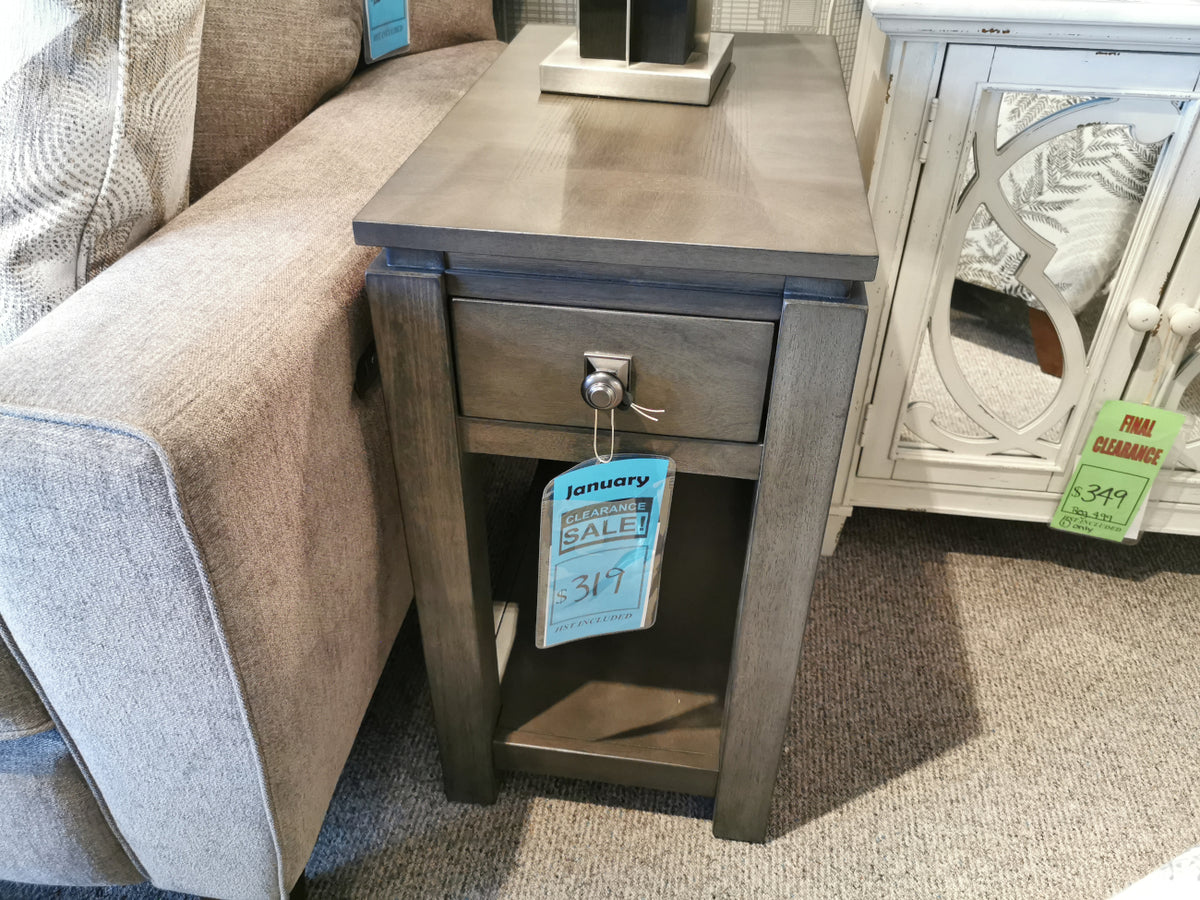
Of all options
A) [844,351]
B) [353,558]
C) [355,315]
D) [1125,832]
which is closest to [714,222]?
[844,351]

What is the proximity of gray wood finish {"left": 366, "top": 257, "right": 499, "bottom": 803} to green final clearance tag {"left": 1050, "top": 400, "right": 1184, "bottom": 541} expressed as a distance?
0.74 m

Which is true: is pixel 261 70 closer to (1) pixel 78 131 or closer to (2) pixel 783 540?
(1) pixel 78 131

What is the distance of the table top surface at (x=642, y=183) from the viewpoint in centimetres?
60

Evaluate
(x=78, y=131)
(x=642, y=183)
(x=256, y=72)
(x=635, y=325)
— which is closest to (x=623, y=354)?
(x=635, y=325)

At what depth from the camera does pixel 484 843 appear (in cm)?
93

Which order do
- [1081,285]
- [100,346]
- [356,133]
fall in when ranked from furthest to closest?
[1081,285] < [356,133] < [100,346]

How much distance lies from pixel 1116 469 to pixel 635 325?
0.76 metres

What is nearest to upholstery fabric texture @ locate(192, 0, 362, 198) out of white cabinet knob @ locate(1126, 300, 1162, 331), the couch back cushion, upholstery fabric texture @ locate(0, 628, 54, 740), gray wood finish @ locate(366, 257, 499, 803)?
the couch back cushion

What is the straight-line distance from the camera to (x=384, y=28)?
1.08 m

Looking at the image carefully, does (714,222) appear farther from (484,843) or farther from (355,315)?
(484,843)

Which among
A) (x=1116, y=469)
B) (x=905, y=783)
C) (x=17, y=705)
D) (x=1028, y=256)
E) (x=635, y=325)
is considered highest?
(x=635, y=325)

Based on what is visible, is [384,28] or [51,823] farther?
[384,28]

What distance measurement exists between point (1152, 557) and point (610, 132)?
996mm

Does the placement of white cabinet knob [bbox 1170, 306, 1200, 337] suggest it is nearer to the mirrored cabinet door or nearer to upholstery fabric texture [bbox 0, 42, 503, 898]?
the mirrored cabinet door
